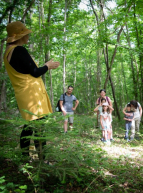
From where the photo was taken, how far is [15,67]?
248cm

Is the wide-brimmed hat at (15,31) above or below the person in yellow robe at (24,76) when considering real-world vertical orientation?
above

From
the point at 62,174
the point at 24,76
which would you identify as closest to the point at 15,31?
the point at 24,76

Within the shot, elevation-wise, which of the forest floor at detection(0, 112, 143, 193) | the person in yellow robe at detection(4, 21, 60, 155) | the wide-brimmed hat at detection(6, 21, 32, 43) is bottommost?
the forest floor at detection(0, 112, 143, 193)

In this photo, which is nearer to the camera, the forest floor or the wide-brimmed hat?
the forest floor

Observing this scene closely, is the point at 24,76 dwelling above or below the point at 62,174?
above

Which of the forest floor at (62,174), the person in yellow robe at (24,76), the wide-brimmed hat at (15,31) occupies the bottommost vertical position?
the forest floor at (62,174)

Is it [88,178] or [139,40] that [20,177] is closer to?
[88,178]

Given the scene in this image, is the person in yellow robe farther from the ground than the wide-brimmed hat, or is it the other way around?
the wide-brimmed hat

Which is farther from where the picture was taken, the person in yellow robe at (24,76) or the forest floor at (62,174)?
the person in yellow robe at (24,76)

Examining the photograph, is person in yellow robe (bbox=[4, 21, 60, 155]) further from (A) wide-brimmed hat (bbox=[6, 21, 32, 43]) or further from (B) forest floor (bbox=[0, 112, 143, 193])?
(B) forest floor (bbox=[0, 112, 143, 193])

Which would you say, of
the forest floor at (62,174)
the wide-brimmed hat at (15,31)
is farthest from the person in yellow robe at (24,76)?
the forest floor at (62,174)

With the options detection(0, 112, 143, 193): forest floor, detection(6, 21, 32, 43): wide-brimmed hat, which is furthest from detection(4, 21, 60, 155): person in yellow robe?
detection(0, 112, 143, 193): forest floor

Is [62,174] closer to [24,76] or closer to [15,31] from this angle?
[24,76]

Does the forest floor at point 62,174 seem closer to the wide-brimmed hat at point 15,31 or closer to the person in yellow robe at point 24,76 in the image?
the person in yellow robe at point 24,76
